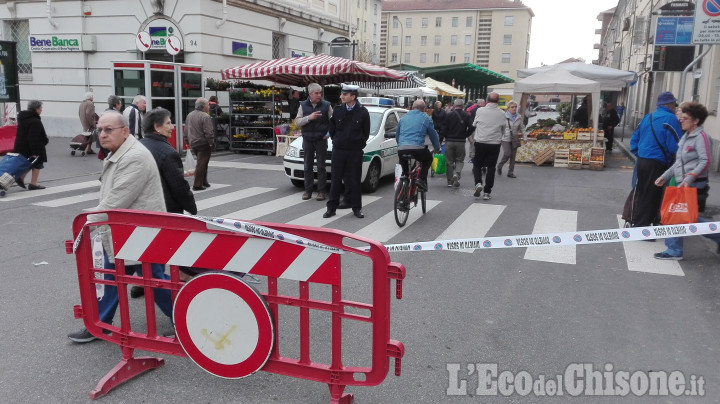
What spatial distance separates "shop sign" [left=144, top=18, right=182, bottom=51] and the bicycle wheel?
1380 centimetres

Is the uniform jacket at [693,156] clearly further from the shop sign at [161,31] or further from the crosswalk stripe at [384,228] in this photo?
the shop sign at [161,31]

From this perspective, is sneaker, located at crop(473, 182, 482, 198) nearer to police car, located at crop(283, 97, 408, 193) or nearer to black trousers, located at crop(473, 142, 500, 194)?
black trousers, located at crop(473, 142, 500, 194)

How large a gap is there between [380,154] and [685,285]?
6.42m

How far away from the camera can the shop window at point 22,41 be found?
2089 centimetres

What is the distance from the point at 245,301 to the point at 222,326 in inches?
9.4

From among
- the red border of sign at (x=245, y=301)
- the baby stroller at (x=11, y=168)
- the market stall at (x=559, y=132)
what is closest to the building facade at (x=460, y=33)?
the market stall at (x=559, y=132)

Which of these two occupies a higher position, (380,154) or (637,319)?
(380,154)

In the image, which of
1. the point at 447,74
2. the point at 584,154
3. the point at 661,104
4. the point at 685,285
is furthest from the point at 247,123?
the point at 447,74

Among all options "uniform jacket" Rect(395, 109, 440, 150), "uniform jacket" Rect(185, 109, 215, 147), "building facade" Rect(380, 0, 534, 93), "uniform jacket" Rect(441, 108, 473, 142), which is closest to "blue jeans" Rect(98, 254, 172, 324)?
"uniform jacket" Rect(395, 109, 440, 150)

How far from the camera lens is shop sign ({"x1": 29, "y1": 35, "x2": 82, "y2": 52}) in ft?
64.5

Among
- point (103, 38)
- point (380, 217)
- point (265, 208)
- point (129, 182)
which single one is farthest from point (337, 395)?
point (103, 38)

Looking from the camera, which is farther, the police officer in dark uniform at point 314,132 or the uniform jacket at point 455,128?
the uniform jacket at point 455,128

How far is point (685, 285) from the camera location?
5.55m

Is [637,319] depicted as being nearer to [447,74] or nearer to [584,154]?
[584,154]
